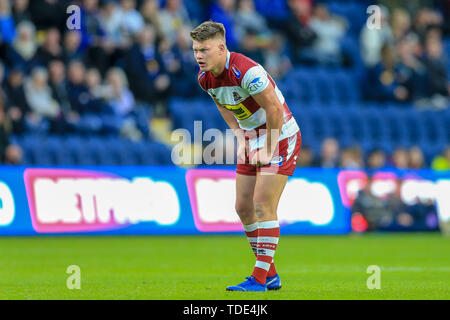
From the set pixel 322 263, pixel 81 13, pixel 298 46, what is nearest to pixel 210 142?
pixel 81 13

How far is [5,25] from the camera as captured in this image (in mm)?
A: 18125

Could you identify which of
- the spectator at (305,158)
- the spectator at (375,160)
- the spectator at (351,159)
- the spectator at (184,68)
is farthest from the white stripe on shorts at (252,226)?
the spectator at (184,68)

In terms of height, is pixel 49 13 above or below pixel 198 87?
above

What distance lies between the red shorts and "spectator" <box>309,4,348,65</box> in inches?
584

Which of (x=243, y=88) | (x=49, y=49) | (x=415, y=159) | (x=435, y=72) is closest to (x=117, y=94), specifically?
(x=49, y=49)

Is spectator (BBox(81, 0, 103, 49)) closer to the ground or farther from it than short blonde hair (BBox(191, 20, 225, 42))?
farther from it

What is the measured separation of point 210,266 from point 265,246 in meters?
3.25

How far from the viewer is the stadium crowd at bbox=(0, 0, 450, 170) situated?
1811cm

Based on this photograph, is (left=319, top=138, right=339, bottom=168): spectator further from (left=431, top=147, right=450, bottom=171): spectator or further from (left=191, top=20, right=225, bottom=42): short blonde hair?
(left=191, top=20, right=225, bottom=42): short blonde hair

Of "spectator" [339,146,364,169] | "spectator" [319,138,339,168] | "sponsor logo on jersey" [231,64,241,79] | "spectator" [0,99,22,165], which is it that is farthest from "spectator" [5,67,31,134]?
"sponsor logo on jersey" [231,64,241,79]

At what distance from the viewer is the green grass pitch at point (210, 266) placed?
324 inches

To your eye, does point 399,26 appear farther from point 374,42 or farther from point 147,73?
point 147,73

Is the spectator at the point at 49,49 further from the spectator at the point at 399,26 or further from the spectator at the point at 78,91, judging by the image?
the spectator at the point at 399,26

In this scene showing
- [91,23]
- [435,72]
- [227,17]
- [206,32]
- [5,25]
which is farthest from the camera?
[435,72]
